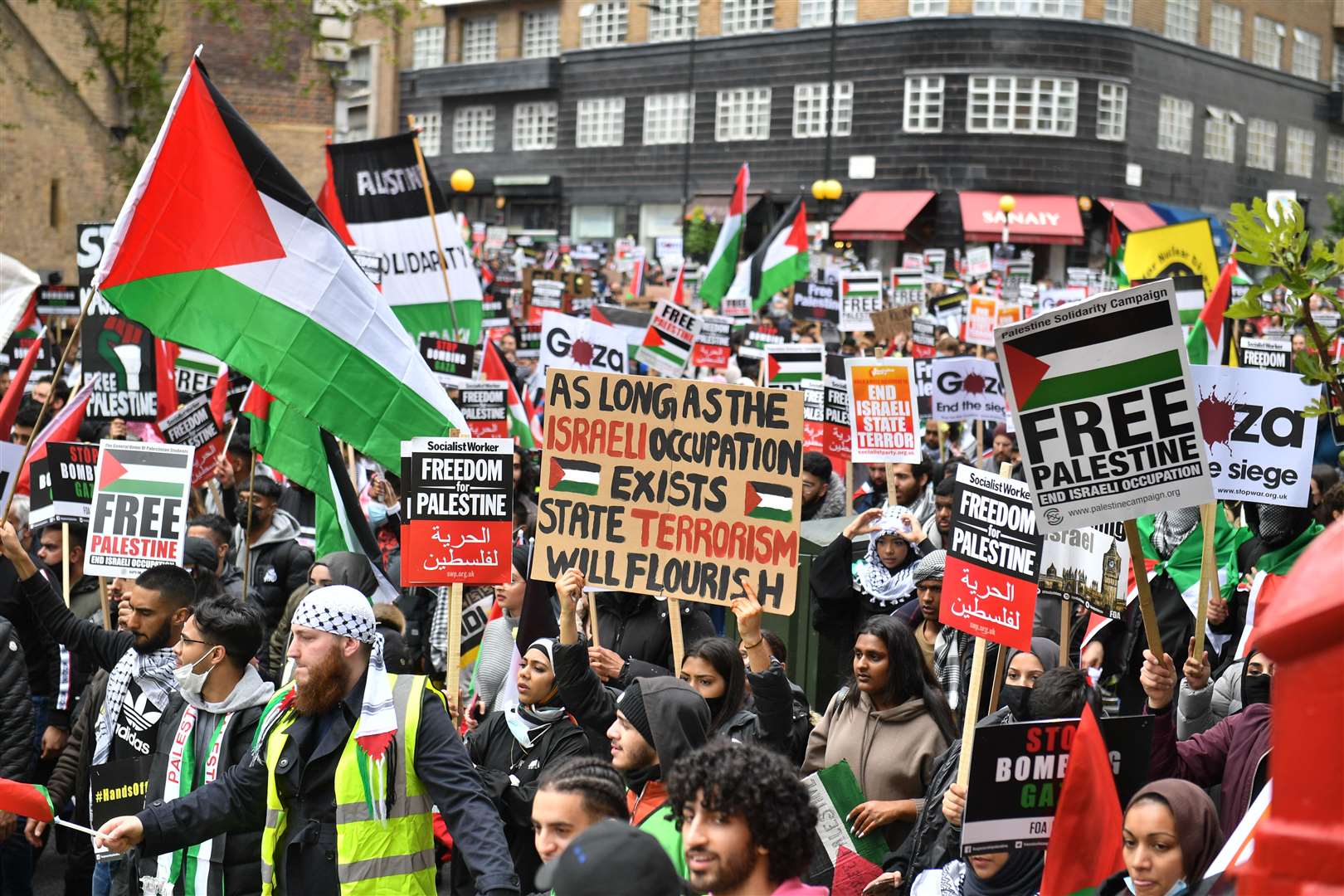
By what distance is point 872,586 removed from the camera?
808 centimetres

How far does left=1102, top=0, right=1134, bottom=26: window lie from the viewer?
1923 inches

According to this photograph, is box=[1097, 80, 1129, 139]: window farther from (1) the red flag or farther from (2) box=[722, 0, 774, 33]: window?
(1) the red flag

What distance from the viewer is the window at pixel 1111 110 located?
48.8 meters

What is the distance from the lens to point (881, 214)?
4919 cm

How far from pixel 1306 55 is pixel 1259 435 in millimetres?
A: 56781

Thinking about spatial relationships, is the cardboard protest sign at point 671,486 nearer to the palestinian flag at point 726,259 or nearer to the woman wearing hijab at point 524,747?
the woman wearing hijab at point 524,747

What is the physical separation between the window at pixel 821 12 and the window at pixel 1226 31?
475 inches

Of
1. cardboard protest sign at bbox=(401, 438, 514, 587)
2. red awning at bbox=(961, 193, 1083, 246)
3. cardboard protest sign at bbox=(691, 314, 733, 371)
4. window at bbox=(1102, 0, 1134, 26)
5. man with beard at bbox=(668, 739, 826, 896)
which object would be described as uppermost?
window at bbox=(1102, 0, 1134, 26)

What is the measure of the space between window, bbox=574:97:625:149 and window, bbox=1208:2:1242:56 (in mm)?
20299

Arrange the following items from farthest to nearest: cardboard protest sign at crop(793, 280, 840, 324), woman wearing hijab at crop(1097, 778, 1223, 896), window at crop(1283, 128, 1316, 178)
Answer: window at crop(1283, 128, 1316, 178)
cardboard protest sign at crop(793, 280, 840, 324)
woman wearing hijab at crop(1097, 778, 1223, 896)

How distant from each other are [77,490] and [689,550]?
3.73 metres

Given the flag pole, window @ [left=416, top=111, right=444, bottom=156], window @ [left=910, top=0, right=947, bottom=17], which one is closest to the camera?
the flag pole

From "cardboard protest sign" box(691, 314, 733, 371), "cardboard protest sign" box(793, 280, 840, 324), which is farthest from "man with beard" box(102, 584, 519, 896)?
"cardboard protest sign" box(793, 280, 840, 324)

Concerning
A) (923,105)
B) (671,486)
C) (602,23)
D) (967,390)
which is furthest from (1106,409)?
(602,23)
